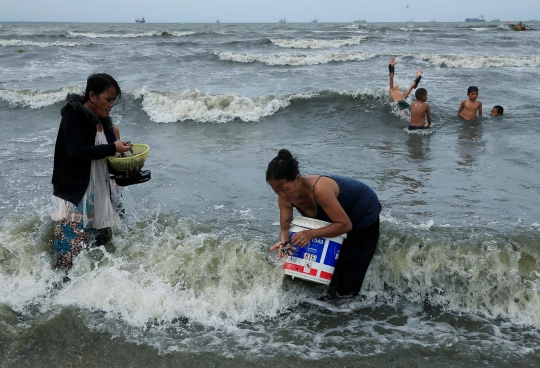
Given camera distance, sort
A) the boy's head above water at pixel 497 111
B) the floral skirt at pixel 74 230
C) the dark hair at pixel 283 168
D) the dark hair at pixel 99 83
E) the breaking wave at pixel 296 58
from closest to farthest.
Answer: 1. the dark hair at pixel 283 168
2. the dark hair at pixel 99 83
3. the floral skirt at pixel 74 230
4. the boy's head above water at pixel 497 111
5. the breaking wave at pixel 296 58

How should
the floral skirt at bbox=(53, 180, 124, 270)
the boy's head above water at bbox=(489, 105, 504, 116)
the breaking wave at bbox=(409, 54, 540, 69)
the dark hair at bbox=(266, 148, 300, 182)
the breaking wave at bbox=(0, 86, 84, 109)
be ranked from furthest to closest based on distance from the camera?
the breaking wave at bbox=(409, 54, 540, 69)
the breaking wave at bbox=(0, 86, 84, 109)
the boy's head above water at bbox=(489, 105, 504, 116)
the floral skirt at bbox=(53, 180, 124, 270)
the dark hair at bbox=(266, 148, 300, 182)

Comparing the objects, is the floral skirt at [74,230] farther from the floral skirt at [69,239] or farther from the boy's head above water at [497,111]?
the boy's head above water at [497,111]

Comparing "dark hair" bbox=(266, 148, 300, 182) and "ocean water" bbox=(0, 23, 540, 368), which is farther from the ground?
"dark hair" bbox=(266, 148, 300, 182)

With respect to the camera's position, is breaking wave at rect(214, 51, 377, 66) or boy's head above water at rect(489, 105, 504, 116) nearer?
boy's head above water at rect(489, 105, 504, 116)

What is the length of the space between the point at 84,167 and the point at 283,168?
1.57m

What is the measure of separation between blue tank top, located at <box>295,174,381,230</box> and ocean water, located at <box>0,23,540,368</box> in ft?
2.82

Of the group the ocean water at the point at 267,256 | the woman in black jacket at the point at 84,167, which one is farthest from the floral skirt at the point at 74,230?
the ocean water at the point at 267,256

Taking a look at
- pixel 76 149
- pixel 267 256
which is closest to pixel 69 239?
pixel 76 149

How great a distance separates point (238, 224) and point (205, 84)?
34.2ft

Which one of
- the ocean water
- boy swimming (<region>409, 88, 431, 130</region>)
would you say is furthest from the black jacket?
boy swimming (<region>409, 88, 431, 130</region>)

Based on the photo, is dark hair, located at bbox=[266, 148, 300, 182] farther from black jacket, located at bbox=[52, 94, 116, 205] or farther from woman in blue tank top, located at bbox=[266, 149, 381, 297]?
black jacket, located at bbox=[52, 94, 116, 205]

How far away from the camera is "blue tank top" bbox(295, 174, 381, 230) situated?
3834 millimetres

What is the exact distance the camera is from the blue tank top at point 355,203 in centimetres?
383

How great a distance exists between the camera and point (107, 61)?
21.3 m
